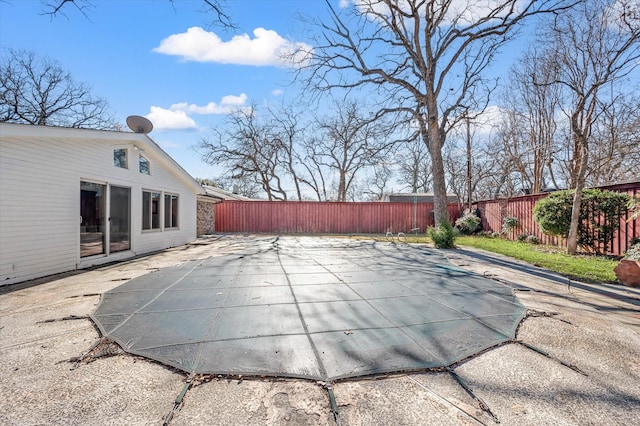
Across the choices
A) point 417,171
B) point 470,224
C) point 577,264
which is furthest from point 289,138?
point 577,264

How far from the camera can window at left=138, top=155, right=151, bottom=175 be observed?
295 inches

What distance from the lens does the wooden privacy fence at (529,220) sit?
6707 millimetres

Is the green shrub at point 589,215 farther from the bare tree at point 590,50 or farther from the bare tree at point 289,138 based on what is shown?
the bare tree at point 289,138

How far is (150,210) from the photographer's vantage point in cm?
809

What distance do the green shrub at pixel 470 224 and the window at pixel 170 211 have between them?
1235cm

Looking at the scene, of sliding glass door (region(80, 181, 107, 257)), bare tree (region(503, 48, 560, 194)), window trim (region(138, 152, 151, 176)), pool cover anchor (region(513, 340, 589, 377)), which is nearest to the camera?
pool cover anchor (region(513, 340, 589, 377))

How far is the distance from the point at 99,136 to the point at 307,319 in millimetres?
5773

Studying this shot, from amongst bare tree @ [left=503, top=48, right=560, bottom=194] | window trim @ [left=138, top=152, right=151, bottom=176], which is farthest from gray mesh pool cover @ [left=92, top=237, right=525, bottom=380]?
bare tree @ [left=503, top=48, right=560, bottom=194]

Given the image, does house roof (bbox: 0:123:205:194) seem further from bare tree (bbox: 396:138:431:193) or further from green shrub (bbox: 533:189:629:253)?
bare tree (bbox: 396:138:431:193)

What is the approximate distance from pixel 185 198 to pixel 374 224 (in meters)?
9.77

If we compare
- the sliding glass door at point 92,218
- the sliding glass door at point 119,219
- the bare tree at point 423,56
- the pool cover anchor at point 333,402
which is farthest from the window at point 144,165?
the pool cover anchor at point 333,402

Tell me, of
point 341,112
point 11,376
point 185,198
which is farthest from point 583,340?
point 341,112

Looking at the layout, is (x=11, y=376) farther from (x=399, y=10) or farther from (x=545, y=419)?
(x=399, y=10)

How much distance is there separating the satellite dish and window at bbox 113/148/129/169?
94 cm
